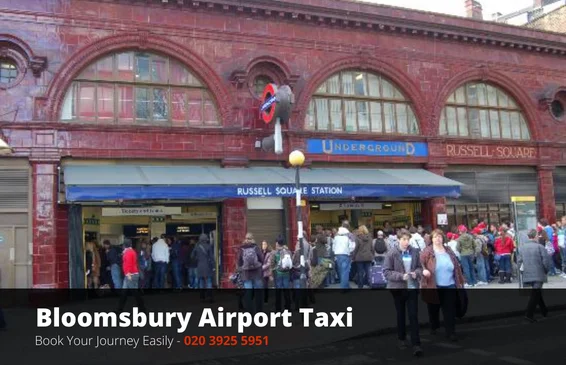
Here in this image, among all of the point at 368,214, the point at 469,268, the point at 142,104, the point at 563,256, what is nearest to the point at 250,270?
the point at 142,104

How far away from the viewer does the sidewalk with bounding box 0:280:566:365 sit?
29.6 ft

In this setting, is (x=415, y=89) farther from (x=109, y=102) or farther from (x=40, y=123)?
(x=40, y=123)

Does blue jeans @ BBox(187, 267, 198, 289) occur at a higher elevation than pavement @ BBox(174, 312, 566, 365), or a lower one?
higher

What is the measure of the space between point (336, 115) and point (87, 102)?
8079mm

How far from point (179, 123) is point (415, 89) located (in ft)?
28.6

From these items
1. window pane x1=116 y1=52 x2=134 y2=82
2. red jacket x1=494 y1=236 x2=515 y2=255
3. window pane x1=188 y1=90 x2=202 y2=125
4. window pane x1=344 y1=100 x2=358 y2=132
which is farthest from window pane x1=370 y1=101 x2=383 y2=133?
window pane x1=116 y1=52 x2=134 y2=82

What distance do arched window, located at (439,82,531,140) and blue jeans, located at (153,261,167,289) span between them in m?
11.2

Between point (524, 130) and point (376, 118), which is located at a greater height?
point (376, 118)

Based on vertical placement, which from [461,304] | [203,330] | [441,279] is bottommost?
[203,330]

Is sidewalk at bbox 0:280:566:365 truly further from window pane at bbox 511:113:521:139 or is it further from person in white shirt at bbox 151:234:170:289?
window pane at bbox 511:113:521:139

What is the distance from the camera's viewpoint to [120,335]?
10625 mm

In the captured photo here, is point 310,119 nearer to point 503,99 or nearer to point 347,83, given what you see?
point 347,83

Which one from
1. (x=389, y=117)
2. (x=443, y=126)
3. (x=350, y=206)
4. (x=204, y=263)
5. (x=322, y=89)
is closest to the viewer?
(x=204, y=263)

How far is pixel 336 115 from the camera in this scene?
1923 cm
